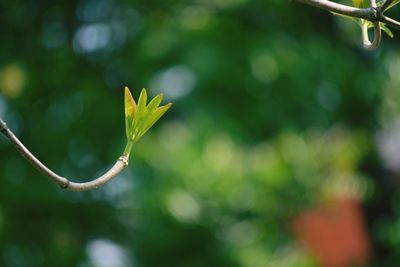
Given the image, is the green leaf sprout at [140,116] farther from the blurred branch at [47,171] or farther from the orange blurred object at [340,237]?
the orange blurred object at [340,237]

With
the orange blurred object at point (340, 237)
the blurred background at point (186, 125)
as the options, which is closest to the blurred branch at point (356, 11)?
the blurred background at point (186, 125)

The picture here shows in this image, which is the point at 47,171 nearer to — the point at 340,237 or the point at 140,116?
the point at 140,116

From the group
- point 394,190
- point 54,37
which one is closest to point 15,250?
point 54,37

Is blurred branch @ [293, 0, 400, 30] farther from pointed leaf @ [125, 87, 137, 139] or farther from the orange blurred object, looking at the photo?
the orange blurred object

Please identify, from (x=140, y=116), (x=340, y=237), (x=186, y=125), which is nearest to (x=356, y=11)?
(x=140, y=116)

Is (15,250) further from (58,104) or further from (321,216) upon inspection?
(321,216)

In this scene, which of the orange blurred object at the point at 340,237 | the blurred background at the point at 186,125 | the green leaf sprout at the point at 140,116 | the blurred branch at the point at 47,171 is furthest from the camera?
the orange blurred object at the point at 340,237

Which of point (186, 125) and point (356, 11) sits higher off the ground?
point (186, 125)

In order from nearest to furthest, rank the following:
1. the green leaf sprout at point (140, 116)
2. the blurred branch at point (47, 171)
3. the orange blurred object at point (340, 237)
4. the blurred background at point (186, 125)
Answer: the blurred branch at point (47, 171), the green leaf sprout at point (140, 116), the blurred background at point (186, 125), the orange blurred object at point (340, 237)
